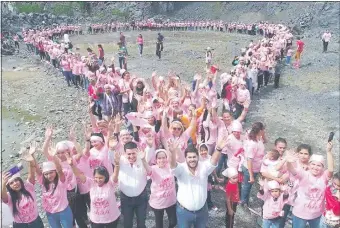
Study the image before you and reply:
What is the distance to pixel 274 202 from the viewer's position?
5.14 m

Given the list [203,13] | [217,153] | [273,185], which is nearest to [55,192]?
[217,153]

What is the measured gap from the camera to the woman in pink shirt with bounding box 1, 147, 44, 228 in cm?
464

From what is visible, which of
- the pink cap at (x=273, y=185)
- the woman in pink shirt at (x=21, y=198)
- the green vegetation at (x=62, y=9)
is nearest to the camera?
the woman in pink shirt at (x=21, y=198)

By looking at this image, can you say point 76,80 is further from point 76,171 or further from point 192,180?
point 192,180

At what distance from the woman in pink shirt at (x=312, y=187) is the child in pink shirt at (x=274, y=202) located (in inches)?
7.8

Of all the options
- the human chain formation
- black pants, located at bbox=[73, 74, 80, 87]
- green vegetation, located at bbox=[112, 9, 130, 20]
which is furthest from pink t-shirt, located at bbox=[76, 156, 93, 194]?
green vegetation, located at bbox=[112, 9, 130, 20]

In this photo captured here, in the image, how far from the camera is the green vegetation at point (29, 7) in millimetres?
58344

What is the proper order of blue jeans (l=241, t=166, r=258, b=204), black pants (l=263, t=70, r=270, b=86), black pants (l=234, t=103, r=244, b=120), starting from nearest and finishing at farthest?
blue jeans (l=241, t=166, r=258, b=204) < black pants (l=234, t=103, r=244, b=120) < black pants (l=263, t=70, r=270, b=86)

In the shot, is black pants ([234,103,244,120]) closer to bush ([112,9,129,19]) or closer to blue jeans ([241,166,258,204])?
blue jeans ([241,166,258,204])

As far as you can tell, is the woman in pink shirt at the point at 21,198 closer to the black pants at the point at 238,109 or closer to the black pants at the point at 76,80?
the black pants at the point at 238,109

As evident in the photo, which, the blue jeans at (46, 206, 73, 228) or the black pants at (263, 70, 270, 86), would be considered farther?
the black pants at (263, 70, 270, 86)

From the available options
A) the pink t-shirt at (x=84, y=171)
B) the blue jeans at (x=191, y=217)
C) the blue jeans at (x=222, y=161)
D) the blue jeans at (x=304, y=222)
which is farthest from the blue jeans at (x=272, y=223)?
the pink t-shirt at (x=84, y=171)

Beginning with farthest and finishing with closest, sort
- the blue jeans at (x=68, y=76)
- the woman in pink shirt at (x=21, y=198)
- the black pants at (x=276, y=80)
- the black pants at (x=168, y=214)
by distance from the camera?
the blue jeans at (x=68, y=76) → the black pants at (x=276, y=80) → the black pants at (x=168, y=214) → the woman in pink shirt at (x=21, y=198)

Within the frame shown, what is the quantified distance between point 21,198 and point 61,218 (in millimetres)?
628
